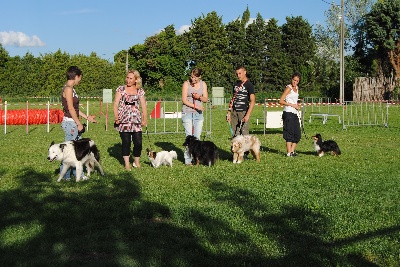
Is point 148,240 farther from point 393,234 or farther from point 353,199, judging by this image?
point 353,199

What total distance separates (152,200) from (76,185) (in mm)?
1558

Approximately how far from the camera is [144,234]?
501 centimetres

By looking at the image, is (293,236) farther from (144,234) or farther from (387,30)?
(387,30)

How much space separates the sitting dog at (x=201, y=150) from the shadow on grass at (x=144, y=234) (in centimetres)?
254

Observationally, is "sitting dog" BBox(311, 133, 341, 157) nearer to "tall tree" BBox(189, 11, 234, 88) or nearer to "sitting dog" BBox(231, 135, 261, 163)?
"sitting dog" BBox(231, 135, 261, 163)

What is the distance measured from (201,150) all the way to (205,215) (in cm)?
374

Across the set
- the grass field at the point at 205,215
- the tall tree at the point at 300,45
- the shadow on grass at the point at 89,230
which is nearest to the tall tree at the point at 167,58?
the tall tree at the point at 300,45

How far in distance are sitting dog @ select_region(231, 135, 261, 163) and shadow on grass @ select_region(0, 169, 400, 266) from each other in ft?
9.48

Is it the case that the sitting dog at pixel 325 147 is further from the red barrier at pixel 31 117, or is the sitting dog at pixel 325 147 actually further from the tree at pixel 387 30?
the tree at pixel 387 30

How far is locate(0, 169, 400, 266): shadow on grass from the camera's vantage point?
14.2ft

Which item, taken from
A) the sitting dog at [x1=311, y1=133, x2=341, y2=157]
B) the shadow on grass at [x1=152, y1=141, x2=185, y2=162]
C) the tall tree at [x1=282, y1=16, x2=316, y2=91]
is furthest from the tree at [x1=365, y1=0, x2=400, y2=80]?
the sitting dog at [x1=311, y1=133, x2=341, y2=157]

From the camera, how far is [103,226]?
17.4ft

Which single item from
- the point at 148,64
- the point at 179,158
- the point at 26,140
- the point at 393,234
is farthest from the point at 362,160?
the point at 148,64

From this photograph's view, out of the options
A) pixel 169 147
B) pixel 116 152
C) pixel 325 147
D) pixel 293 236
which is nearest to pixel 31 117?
pixel 169 147
